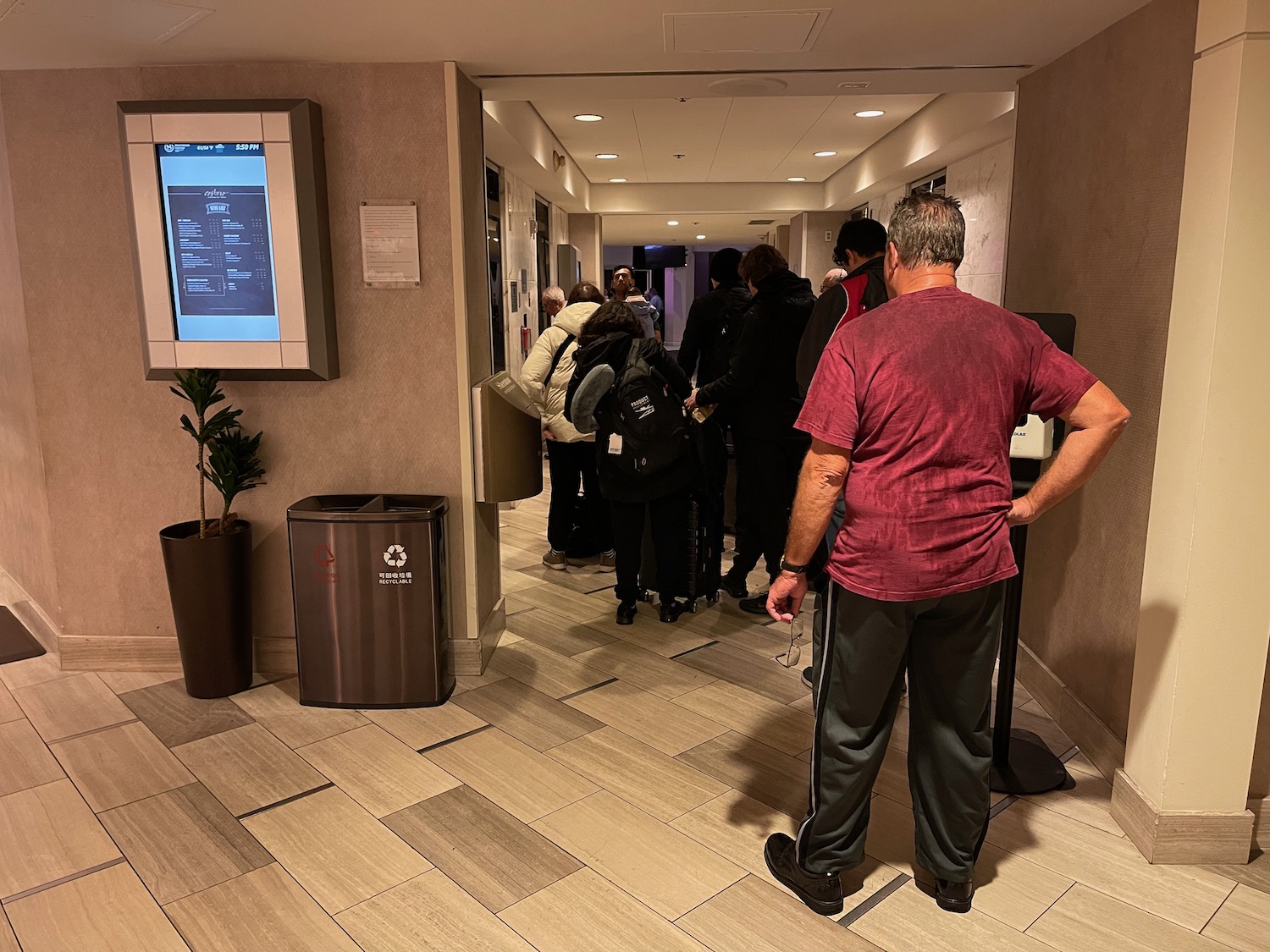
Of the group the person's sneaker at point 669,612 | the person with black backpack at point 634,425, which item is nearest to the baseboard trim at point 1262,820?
the person with black backpack at point 634,425

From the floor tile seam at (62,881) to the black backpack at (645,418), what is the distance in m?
2.19

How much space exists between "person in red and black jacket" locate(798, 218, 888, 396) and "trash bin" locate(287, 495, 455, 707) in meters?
1.46

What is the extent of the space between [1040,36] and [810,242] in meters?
6.72

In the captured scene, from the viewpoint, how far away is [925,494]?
1.84 meters

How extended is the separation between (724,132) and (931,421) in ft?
17.1

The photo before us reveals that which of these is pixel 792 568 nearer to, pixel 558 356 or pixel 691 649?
pixel 691 649

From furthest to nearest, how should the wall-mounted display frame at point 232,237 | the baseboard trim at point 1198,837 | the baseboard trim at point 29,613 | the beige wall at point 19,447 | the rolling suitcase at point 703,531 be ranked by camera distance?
the rolling suitcase at point 703,531
the baseboard trim at point 29,613
the beige wall at point 19,447
the wall-mounted display frame at point 232,237
the baseboard trim at point 1198,837

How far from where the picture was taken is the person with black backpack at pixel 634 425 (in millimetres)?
3643

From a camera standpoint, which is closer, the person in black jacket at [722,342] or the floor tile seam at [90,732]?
the floor tile seam at [90,732]

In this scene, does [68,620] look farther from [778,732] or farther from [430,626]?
[778,732]

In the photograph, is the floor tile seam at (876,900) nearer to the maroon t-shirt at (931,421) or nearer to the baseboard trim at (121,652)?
the maroon t-shirt at (931,421)

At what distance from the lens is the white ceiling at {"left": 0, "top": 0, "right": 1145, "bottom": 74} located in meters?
2.55

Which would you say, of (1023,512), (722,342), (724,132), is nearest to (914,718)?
(1023,512)

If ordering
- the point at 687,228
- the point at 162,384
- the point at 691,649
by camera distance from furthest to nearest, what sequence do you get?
the point at 687,228, the point at 691,649, the point at 162,384
